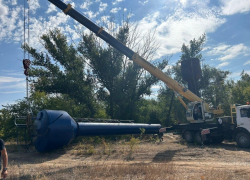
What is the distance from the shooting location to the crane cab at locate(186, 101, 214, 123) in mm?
16156

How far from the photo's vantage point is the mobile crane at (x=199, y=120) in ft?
45.5

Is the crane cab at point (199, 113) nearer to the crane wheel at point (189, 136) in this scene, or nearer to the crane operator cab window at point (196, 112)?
the crane operator cab window at point (196, 112)

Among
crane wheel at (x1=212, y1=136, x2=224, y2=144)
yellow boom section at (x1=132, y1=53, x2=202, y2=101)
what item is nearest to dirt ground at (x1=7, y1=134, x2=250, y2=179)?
crane wheel at (x1=212, y1=136, x2=224, y2=144)

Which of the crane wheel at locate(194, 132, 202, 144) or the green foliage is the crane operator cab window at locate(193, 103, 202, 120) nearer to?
the crane wheel at locate(194, 132, 202, 144)

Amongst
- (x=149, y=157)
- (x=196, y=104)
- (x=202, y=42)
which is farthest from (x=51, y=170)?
(x=202, y=42)

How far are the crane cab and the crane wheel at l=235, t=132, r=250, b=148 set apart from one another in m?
2.66

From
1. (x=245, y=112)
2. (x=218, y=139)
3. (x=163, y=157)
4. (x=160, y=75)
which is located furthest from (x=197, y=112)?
(x=163, y=157)

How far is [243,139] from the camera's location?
44.9 feet

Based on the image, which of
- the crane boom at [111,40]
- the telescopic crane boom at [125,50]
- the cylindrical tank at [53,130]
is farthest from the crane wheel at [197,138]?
the cylindrical tank at [53,130]

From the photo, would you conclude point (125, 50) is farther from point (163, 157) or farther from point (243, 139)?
point (243, 139)

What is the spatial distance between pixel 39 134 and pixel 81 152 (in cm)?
252

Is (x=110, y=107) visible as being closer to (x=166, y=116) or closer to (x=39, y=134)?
(x=166, y=116)

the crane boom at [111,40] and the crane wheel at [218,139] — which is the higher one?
the crane boom at [111,40]

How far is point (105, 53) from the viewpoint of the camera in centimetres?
2377
